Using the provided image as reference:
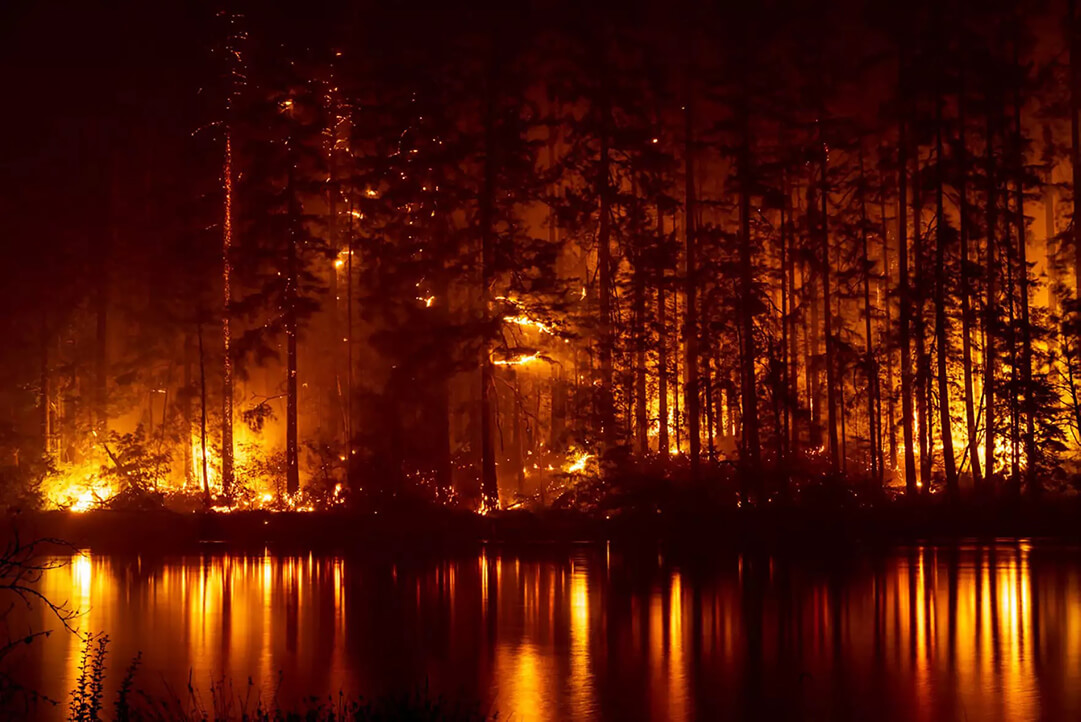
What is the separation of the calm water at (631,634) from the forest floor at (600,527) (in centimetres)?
374

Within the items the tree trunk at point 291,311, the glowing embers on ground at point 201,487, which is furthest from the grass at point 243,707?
the tree trunk at point 291,311

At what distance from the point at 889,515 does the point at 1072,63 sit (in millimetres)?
15732

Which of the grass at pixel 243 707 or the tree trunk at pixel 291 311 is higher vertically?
the tree trunk at pixel 291 311

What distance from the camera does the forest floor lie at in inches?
1131

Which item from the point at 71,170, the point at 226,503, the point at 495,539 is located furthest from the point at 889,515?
the point at 71,170

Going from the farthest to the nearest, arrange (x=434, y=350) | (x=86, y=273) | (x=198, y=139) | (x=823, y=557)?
1. (x=86, y=273)
2. (x=198, y=139)
3. (x=434, y=350)
4. (x=823, y=557)

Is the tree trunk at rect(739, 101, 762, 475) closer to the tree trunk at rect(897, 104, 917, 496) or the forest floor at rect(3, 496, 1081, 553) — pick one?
the forest floor at rect(3, 496, 1081, 553)

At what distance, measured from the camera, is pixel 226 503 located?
37562 millimetres

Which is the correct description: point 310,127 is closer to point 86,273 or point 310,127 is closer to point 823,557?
point 86,273

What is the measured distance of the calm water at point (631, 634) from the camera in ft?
37.1

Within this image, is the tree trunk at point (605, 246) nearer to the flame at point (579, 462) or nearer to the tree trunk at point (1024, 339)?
the flame at point (579, 462)

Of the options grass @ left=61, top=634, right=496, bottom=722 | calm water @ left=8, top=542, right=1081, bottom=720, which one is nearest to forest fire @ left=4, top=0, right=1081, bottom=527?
calm water @ left=8, top=542, right=1081, bottom=720

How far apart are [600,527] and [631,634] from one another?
15.6 metres

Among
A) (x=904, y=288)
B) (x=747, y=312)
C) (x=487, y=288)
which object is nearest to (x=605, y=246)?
(x=487, y=288)
